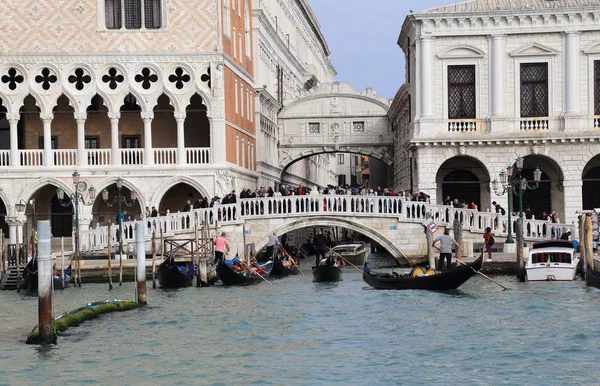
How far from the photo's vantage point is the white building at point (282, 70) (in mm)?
41875

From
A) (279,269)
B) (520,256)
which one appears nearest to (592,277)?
(520,256)

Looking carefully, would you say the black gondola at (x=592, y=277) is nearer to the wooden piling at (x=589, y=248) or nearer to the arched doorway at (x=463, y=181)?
the wooden piling at (x=589, y=248)

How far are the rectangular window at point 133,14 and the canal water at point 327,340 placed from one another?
11.9m

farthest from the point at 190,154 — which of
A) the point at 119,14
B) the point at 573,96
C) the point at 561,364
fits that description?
the point at 561,364

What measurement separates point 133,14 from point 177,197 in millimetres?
5781

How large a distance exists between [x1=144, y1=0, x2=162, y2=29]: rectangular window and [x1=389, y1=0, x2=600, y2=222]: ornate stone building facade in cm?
718

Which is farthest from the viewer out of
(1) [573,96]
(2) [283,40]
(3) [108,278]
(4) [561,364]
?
(2) [283,40]

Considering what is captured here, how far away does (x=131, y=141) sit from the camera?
120 feet

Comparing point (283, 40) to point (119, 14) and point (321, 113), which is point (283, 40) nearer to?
point (321, 113)

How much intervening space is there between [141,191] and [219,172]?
7.35 feet

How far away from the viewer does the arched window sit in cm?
3450

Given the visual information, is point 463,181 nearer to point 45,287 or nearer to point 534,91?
point 534,91

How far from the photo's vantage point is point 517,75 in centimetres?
3453

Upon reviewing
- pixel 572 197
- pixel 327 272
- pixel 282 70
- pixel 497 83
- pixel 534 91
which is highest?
pixel 282 70
